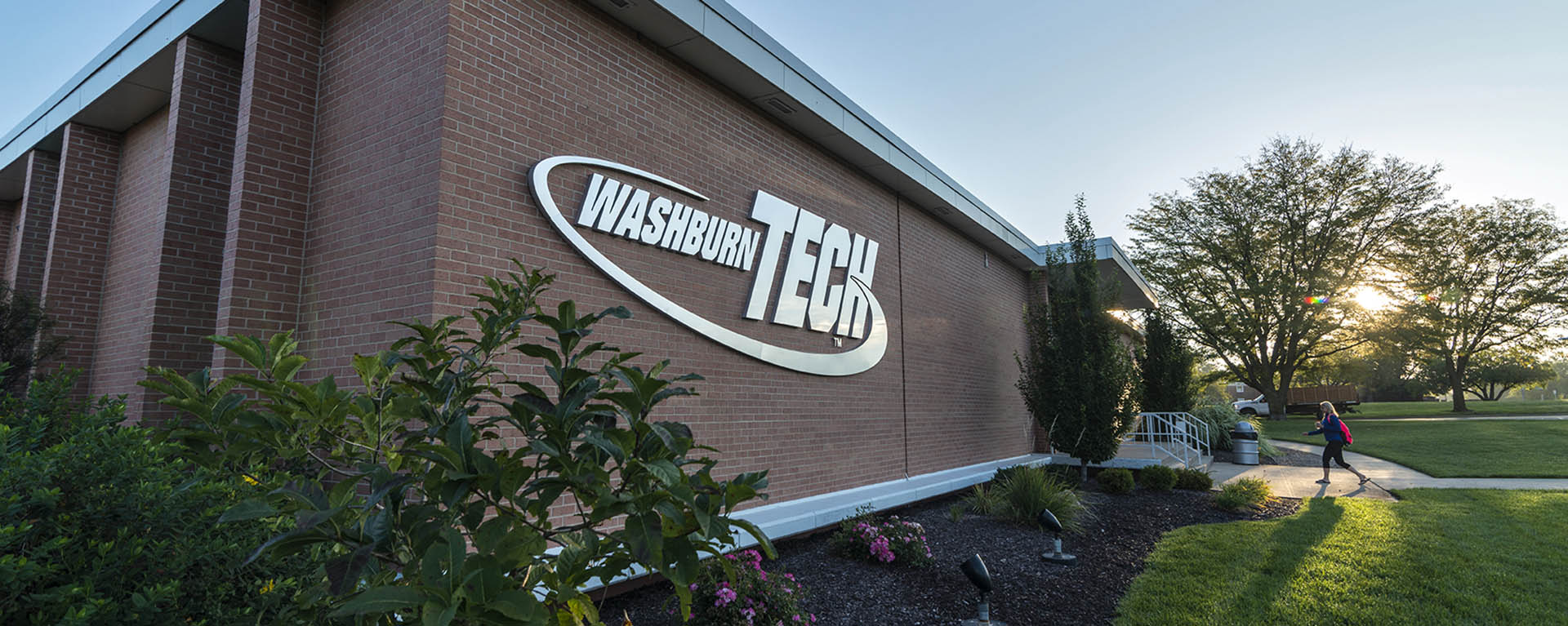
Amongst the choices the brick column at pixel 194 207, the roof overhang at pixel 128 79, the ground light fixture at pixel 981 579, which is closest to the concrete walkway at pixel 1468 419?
the ground light fixture at pixel 981 579

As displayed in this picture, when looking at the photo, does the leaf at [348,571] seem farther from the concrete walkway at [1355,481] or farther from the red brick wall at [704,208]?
the concrete walkway at [1355,481]

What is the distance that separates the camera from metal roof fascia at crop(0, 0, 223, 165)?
19.2 ft

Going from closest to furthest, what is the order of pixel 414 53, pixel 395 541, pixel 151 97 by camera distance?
1. pixel 395 541
2. pixel 414 53
3. pixel 151 97

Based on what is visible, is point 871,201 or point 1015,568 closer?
point 1015,568

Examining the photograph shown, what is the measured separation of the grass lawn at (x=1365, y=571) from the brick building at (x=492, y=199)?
123 inches

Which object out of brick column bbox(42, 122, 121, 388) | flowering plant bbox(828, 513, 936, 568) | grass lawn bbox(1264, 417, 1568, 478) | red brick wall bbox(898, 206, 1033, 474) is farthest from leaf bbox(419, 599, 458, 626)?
grass lawn bbox(1264, 417, 1568, 478)

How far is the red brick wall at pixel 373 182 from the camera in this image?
179 inches

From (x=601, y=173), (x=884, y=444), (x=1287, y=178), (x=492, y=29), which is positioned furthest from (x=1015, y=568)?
(x=1287, y=178)

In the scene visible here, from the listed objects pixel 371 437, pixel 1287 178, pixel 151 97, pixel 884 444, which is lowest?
pixel 884 444

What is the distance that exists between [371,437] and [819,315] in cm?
632

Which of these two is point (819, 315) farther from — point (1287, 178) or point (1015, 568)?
point (1287, 178)

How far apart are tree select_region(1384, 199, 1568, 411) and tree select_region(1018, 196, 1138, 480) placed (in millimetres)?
24693

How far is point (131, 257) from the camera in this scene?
7.17 meters

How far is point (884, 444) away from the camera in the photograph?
8.88 meters
